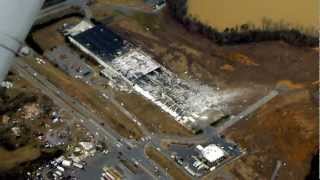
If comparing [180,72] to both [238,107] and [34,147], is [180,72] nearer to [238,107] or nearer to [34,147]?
[238,107]

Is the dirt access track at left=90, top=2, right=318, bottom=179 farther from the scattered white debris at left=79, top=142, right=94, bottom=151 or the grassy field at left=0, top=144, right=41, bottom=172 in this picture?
the grassy field at left=0, top=144, right=41, bottom=172

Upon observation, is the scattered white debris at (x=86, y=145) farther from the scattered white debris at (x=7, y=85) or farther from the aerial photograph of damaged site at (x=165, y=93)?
the scattered white debris at (x=7, y=85)

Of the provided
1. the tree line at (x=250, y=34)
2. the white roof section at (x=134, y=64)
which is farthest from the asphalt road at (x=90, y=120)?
the tree line at (x=250, y=34)

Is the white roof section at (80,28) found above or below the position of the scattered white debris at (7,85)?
above

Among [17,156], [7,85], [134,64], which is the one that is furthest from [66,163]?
[134,64]

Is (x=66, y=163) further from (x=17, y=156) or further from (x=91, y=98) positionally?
(x=91, y=98)

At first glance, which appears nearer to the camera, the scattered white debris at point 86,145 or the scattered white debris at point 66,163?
the scattered white debris at point 66,163
